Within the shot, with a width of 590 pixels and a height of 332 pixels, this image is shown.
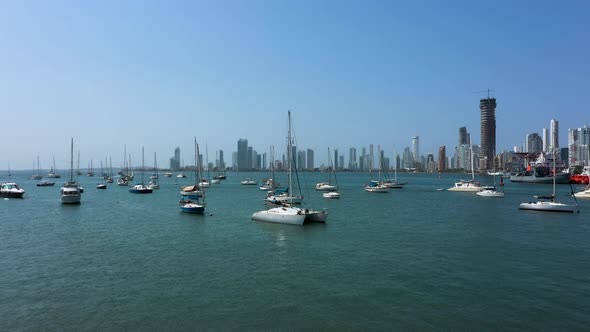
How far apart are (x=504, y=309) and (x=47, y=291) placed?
83.4 ft

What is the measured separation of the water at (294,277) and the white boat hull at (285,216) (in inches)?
51.7

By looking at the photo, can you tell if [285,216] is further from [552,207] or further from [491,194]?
[491,194]

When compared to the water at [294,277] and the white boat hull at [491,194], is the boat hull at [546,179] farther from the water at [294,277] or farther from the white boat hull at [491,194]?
the water at [294,277]

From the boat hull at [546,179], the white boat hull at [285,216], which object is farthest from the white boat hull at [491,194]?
the boat hull at [546,179]

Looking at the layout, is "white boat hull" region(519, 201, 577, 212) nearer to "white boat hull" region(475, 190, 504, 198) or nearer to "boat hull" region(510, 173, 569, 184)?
"white boat hull" region(475, 190, 504, 198)

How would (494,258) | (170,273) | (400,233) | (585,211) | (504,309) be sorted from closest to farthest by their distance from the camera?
(504,309), (170,273), (494,258), (400,233), (585,211)

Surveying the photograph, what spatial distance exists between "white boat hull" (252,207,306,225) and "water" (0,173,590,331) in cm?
131

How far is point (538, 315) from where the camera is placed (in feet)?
67.6

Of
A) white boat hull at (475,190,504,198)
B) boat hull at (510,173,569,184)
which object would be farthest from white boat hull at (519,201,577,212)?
boat hull at (510,173,569,184)

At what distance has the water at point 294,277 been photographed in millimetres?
20000

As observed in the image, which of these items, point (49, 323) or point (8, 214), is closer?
point (49, 323)

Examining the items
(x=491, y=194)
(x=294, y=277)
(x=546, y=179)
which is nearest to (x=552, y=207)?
(x=491, y=194)

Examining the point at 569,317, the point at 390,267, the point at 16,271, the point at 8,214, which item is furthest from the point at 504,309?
the point at 8,214

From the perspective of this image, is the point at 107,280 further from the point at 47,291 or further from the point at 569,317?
the point at 569,317
